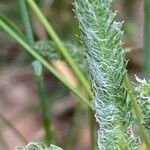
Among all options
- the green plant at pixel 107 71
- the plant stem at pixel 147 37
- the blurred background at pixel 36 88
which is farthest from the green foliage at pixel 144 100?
the blurred background at pixel 36 88

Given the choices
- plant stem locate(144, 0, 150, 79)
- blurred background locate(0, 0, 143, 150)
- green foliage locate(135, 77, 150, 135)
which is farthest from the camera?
blurred background locate(0, 0, 143, 150)

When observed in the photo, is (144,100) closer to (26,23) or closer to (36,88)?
(26,23)

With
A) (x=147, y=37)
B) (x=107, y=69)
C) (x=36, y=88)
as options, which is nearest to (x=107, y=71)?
(x=107, y=69)

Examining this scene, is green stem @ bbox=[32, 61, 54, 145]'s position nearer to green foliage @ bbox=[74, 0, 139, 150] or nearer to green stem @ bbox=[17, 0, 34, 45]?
green stem @ bbox=[17, 0, 34, 45]

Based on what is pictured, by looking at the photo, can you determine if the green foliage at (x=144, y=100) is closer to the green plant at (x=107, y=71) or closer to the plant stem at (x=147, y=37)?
the green plant at (x=107, y=71)

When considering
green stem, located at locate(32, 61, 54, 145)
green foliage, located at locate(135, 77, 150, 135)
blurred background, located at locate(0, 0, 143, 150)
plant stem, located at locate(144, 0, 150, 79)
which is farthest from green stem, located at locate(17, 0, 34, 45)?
blurred background, located at locate(0, 0, 143, 150)

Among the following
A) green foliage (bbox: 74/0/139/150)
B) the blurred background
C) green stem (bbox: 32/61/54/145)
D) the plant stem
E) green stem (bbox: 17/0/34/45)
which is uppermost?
the blurred background

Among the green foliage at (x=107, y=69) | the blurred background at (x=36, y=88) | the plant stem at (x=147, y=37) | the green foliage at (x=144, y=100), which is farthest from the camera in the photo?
the blurred background at (x=36, y=88)

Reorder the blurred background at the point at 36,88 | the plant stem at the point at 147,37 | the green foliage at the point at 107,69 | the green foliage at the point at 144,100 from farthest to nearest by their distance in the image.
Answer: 1. the blurred background at the point at 36,88
2. the plant stem at the point at 147,37
3. the green foliage at the point at 144,100
4. the green foliage at the point at 107,69

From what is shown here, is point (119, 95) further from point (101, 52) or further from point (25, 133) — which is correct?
point (25, 133)
